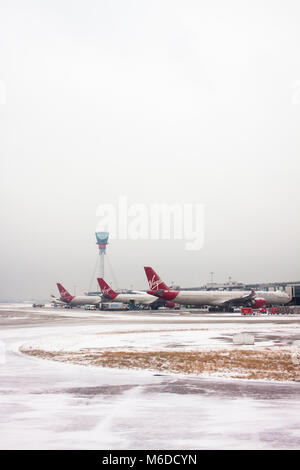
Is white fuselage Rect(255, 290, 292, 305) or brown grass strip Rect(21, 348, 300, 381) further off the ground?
brown grass strip Rect(21, 348, 300, 381)

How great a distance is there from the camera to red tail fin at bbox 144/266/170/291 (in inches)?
3851

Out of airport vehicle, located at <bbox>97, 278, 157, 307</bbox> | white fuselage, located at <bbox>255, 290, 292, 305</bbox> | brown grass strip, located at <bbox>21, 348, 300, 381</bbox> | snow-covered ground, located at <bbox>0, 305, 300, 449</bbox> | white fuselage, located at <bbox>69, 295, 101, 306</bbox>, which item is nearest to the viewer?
snow-covered ground, located at <bbox>0, 305, 300, 449</bbox>

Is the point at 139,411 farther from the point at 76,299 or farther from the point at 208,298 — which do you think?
the point at 76,299

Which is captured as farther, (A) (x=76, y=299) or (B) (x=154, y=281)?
(A) (x=76, y=299)

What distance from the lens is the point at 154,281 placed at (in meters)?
99.8

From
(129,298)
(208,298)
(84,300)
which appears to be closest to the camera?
(208,298)

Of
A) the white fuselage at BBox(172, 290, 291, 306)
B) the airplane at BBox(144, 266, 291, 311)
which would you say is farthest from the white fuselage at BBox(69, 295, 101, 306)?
the white fuselage at BBox(172, 290, 291, 306)

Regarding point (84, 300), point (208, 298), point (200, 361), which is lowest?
point (84, 300)

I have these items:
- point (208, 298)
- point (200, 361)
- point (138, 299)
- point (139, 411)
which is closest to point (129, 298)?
point (138, 299)

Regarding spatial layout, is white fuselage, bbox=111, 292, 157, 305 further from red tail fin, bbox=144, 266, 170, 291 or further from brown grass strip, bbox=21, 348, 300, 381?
brown grass strip, bbox=21, 348, 300, 381

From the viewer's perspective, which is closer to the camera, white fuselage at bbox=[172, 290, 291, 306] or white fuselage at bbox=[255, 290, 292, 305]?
white fuselage at bbox=[172, 290, 291, 306]

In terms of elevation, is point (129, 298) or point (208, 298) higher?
point (208, 298)

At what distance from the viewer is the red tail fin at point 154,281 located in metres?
97.8

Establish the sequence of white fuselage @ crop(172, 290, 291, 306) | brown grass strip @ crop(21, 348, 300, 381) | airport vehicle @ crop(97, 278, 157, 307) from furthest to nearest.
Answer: airport vehicle @ crop(97, 278, 157, 307)
white fuselage @ crop(172, 290, 291, 306)
brown grass strip @ crop(21, 348, 300, 381)
